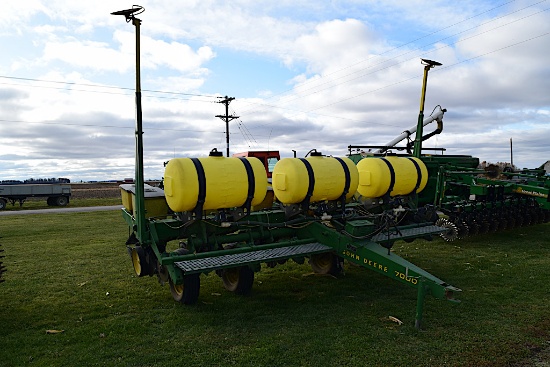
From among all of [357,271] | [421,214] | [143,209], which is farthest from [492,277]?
[143,209]

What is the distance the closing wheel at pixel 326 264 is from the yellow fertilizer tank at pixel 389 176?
1.57 m

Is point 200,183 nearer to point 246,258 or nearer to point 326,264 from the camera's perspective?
point 246,258

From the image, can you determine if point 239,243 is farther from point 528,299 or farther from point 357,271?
point 528,299

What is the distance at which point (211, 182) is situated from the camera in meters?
6.45

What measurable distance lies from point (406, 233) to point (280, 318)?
3.09 metres

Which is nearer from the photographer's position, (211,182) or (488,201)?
(211,182)

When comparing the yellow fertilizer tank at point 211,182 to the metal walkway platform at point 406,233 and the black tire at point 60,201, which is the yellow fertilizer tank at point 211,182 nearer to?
the metal walkway platform at point 406,233

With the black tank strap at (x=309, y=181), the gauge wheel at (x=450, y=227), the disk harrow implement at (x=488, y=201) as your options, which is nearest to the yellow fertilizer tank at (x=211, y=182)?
the black tank strap at (x=309, y=181)

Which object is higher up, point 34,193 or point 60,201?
A: point 34,193

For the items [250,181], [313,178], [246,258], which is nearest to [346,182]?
[313,178]

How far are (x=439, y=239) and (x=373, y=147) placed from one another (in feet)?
10.5

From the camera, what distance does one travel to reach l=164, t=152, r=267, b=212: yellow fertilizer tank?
20.8ft

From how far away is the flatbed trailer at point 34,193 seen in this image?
29.6 meters

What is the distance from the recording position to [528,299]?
6.75 m
